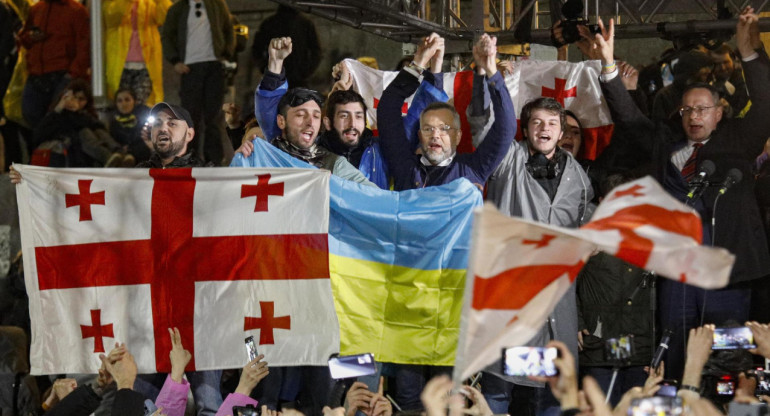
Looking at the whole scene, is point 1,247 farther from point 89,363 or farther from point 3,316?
point 89,363

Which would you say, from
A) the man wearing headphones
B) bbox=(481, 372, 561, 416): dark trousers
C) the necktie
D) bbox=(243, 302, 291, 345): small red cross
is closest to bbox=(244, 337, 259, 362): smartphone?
bbox=(243, 302, 291, 345): small red cross

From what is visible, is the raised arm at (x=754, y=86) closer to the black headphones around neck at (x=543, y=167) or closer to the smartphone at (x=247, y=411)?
the black headphones around neck at (x=543, y=167)

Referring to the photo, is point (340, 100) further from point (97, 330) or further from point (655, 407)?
point (655, 407)

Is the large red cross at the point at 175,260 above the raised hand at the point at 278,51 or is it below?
below

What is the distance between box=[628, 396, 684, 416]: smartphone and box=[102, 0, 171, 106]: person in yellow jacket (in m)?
7.51

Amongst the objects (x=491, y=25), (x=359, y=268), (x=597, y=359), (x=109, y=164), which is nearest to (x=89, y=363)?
(x=359, y=268)

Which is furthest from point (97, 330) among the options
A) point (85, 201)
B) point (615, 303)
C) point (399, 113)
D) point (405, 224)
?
point (615, 303)

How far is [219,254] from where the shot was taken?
7051 mm

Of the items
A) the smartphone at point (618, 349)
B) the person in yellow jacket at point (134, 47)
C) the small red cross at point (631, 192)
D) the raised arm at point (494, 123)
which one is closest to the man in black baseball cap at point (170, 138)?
the raised arm at point (494, 123)

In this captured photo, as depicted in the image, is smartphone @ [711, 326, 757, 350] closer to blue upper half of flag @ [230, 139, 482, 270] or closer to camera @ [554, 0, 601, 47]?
blue upper half of flag @ [230, 139, 482, 270]

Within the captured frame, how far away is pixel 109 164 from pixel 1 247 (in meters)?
1.19

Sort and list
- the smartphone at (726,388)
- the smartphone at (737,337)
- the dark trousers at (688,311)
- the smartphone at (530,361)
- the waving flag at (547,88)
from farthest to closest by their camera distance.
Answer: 1. the waving flag at (547,88)
2. the dark trousers at (688,311)
3. the smartphone at (726,388)
4. the smartphone at (737,337)
5. the smartphone at (530,361)

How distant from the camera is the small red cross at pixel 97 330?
7008 mm

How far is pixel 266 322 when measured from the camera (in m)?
6.93
